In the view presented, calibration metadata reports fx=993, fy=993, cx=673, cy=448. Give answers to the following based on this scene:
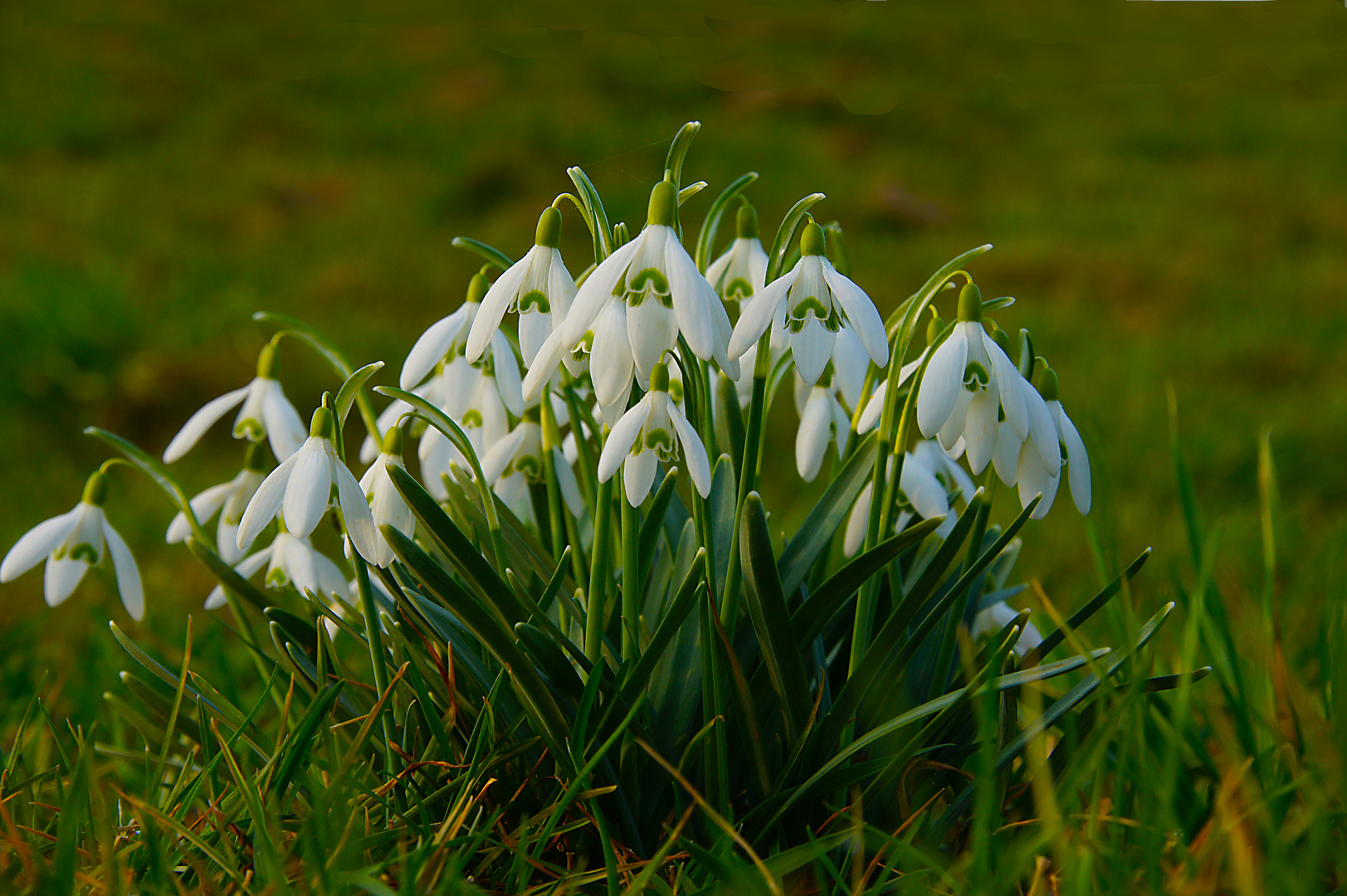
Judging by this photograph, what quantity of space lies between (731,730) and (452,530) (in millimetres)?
363

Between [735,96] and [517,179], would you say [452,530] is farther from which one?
[735,96]

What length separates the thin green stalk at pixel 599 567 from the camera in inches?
36.4

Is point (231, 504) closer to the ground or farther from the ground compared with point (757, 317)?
closer to the ground

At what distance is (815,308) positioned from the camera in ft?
2.78

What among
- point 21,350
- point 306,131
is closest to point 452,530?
point 21,350

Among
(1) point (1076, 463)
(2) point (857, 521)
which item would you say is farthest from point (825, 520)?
(1) point (1076, 463)

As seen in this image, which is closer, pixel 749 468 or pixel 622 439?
pixel 622 439

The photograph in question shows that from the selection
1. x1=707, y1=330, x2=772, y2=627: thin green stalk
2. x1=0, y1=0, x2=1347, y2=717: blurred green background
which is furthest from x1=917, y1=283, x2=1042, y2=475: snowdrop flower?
x1=0, y1=0, x2=1347, y2=717: blurred green background

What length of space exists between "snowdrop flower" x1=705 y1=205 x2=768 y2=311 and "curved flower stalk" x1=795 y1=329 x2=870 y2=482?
0.12m

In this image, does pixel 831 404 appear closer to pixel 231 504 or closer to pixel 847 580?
pixel 847 580

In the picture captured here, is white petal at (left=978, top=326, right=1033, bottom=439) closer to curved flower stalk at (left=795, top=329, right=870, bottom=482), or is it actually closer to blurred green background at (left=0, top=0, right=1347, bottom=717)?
curved flower stalk at (left=795, top=329, right=870, bottom=482)

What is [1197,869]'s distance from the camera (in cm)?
83

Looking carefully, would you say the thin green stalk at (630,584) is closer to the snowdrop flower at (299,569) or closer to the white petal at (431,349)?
the white petal at (431,349)

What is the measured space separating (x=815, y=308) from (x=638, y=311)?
0.54 feet
